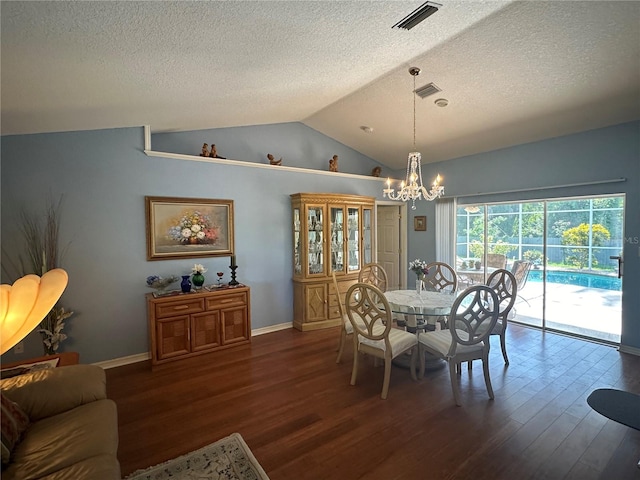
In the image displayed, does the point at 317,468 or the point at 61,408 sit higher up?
the point at 61,408

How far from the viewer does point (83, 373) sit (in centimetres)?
204

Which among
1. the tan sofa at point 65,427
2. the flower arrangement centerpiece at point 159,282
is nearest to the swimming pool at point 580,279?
the flower arrangement centerpiece at point 159,282

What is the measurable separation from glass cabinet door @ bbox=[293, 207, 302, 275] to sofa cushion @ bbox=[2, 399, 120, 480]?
2.99m

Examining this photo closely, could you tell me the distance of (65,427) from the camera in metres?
1.65

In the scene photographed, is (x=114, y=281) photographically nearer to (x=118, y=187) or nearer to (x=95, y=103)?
(x=118, y=187)

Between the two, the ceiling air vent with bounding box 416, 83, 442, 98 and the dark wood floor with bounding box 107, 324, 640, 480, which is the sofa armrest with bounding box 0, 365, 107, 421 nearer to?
the dark wood floor with bounding box 107, 324, 640, 480

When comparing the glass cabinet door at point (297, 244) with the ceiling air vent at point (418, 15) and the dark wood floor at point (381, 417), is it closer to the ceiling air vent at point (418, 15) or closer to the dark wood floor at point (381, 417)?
the dark wood floor at point (381, 417)

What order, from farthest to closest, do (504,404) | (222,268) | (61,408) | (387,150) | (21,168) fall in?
(387,150)
(222,268)
(21,168)
(504,404)
(61,408)

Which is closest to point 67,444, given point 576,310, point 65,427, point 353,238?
point 65,427

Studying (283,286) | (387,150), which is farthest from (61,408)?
(387,150)

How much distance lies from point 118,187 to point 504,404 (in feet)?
14.3

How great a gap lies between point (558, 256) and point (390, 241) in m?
2.75

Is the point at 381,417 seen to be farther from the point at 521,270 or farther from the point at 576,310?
the point at 576,310

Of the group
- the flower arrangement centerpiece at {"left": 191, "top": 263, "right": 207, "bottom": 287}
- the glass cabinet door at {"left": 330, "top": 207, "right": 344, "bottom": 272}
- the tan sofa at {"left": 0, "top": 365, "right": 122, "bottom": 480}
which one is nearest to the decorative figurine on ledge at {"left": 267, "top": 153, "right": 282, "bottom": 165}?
the glass cabinet door at {"left": 330, "top": 207, "right": 344, "bottom": 272}
